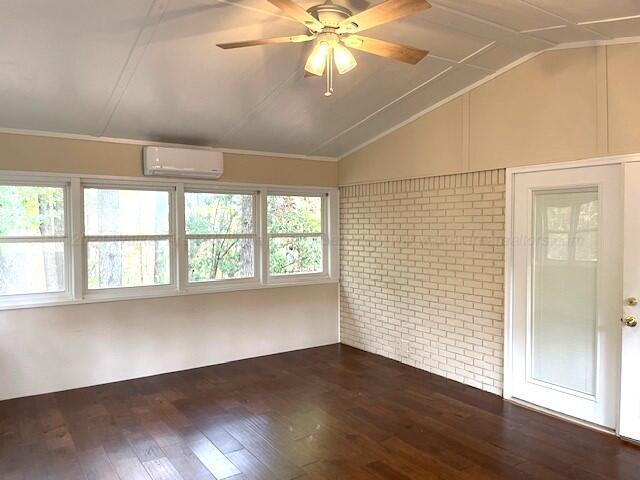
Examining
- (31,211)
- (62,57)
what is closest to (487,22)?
(62,57)

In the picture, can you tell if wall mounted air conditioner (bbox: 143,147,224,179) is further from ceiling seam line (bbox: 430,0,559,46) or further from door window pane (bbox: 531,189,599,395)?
door window pane (bbox: 531,189,599,395)

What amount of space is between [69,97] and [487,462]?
4005 millimetres

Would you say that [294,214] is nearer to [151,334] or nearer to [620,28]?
[151,334]

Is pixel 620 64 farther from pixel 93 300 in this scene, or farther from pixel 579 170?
pixel 93 300

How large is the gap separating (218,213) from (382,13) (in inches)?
137

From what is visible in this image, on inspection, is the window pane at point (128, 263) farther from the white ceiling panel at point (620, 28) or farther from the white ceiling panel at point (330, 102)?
the white ceiling panel at point (620, 28)

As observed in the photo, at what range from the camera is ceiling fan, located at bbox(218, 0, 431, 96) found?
2.23 meters

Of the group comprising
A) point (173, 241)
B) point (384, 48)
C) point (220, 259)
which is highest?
point (384, 48)

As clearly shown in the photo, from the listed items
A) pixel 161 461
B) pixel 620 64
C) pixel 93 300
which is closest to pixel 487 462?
pixel 161 461

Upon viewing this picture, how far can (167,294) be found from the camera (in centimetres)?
493

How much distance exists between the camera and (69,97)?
368 cm

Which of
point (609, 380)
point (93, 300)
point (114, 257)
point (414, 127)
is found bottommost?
point (609, 380)

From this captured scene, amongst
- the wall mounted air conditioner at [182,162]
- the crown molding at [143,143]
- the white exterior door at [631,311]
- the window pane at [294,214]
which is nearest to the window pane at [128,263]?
the wall mounted air conditioner at [182,162]

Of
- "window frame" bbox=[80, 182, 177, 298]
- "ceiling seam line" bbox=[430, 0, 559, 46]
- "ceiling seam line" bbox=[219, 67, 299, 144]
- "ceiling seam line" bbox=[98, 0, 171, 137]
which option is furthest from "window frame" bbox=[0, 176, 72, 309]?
"ceiling seam line" bbox=[430, 0, 559, 46]
